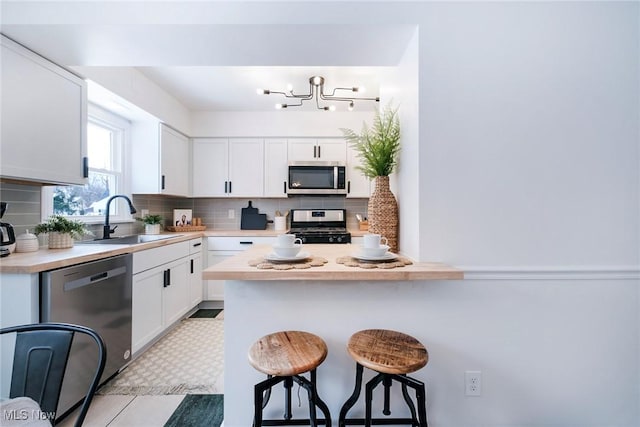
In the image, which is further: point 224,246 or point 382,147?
point 224,246

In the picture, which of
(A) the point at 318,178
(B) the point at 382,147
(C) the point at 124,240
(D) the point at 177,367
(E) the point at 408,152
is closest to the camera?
(E) the point at 408,152

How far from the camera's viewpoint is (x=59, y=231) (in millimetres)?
1785

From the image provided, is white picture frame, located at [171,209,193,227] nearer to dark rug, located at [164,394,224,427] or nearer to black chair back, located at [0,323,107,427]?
dark rug, located at [164,394,224,427]

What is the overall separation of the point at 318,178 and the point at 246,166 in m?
0.97

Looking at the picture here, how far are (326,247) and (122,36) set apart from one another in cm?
158

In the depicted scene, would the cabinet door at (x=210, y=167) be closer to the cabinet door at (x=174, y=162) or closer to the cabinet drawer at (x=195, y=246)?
the cabinet door at (x=174, y=162)

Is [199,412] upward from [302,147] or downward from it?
downward

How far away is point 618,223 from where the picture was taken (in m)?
1.28

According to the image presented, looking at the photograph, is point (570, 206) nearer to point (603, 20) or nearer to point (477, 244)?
point (477, 244)

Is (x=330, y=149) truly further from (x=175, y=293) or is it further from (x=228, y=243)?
(x=175, y=293)

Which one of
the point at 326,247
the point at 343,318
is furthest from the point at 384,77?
the point at 343,318

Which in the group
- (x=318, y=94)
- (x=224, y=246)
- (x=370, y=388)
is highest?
(x=318, y=94)

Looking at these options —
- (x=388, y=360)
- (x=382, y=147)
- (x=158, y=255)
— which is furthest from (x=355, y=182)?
(x=388, y=360)

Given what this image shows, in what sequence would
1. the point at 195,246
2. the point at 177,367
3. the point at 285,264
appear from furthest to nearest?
the point at 195,246 → the point at 177,367 → the point at 285,264
